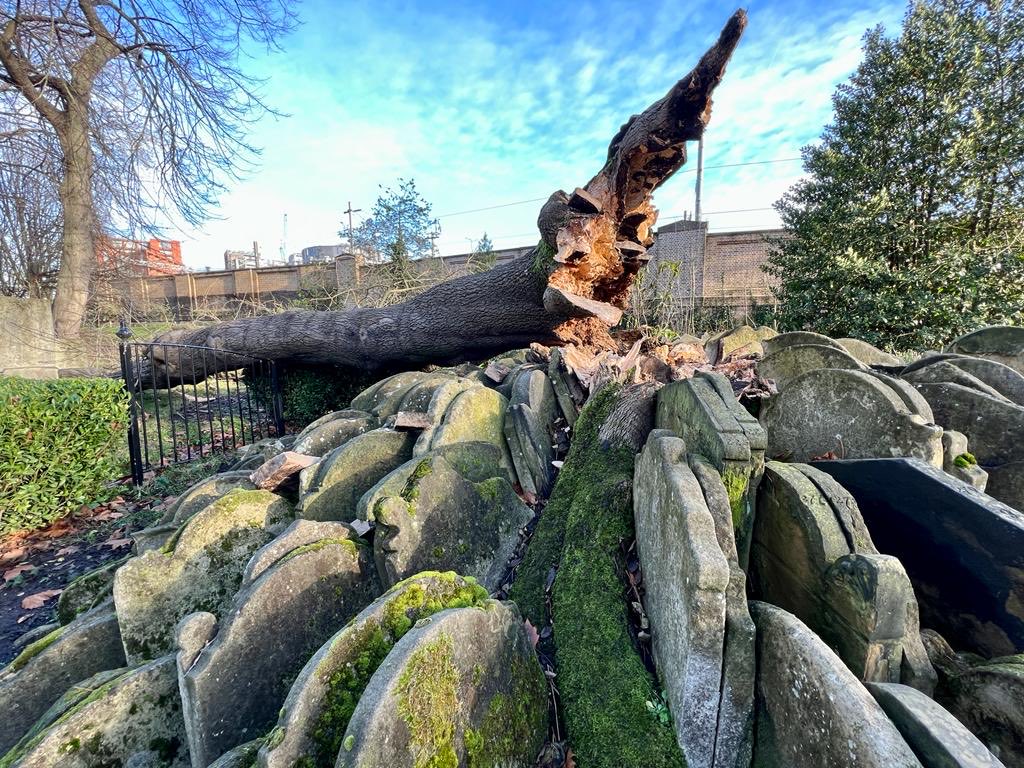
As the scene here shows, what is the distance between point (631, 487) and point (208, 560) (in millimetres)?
2254

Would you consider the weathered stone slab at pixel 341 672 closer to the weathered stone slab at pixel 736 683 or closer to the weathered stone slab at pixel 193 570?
the weathered stone slab at pixel 736 683

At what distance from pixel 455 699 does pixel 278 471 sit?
200cm

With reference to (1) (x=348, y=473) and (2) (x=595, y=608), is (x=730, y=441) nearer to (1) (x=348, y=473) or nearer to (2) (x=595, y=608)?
(2) (x=595, y=608)

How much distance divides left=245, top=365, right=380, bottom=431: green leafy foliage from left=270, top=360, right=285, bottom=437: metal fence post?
0.59 ft

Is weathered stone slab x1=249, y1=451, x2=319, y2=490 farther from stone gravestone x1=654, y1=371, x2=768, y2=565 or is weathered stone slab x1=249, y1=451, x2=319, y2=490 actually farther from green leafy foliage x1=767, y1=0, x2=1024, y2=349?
green leafy foliage x1=767, y1=0, x2=1024, y2=349

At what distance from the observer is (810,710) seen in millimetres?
1178

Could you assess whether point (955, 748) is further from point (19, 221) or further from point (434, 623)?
point (19, 221)

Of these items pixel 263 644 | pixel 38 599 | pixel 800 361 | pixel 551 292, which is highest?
pixel 551 292

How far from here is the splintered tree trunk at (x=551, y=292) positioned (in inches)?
123

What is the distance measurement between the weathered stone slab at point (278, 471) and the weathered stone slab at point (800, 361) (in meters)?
3.17

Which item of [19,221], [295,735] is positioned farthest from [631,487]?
[19,221]

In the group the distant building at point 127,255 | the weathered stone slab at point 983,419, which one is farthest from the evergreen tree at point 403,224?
A: the weathered stone slab at point 983,419

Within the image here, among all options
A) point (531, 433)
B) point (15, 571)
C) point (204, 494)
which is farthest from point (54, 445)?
point (531, 433)

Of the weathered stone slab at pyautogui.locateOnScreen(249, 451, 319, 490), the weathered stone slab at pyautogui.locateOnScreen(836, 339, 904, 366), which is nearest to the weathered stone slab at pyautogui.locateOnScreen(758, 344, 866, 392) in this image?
the weathered stone slab at pyautogui.locateOnScreen(836, 339, 904, 366)
